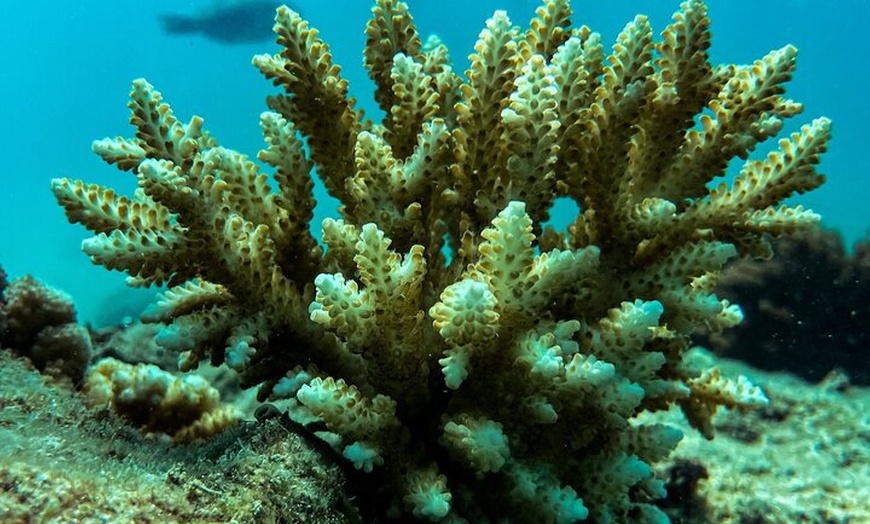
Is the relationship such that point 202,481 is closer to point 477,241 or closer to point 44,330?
A: point 477,241

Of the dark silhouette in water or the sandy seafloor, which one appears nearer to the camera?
the sandy seafloor

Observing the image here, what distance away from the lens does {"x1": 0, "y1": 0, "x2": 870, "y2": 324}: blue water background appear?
66.1m

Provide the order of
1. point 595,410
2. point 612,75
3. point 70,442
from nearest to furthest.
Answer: point 70,442, point 595,410, point 612,75

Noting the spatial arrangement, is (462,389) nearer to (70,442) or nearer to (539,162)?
(539,162)

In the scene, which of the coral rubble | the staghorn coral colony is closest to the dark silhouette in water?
the coral rubble

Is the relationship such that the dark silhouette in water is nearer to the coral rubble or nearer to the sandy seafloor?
the coral rubble

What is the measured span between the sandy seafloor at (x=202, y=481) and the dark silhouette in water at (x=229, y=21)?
92.7 feet

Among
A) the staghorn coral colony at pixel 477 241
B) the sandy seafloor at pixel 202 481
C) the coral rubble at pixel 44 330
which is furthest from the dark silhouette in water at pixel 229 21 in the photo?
the sandy seafloor at pixel 202 481

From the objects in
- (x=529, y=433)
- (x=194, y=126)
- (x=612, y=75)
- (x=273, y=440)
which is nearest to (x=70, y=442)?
(x=273, y=440)

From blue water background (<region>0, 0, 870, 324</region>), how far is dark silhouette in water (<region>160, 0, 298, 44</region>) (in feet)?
95.4

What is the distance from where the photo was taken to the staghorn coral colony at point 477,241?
192 cm

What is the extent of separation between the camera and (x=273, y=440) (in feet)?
6.09

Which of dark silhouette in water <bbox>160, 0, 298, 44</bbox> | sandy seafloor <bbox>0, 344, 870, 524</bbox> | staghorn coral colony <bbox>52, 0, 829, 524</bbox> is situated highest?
dark silhouette in water <bbox>160, 0, 298, 44</bbox>

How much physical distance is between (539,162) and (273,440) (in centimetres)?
119
